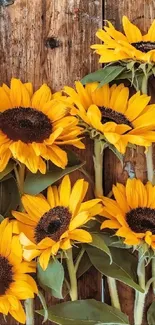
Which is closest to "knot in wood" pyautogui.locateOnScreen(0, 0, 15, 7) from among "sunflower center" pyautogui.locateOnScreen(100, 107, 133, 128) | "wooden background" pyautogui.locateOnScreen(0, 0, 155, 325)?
"wooden background" pyautogui.locateOnScreen(0, 0, 155, 325)

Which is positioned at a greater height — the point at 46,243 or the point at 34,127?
the point at 34,127

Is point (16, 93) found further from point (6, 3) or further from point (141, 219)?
point (141, 219)

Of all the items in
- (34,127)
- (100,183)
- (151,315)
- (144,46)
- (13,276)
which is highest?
(144,46)

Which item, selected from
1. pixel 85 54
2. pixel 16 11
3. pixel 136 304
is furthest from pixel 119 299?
pixel 16 11

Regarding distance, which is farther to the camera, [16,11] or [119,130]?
[16,11]

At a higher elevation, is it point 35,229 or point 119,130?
point 119,130

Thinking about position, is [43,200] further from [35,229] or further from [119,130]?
[119,130]

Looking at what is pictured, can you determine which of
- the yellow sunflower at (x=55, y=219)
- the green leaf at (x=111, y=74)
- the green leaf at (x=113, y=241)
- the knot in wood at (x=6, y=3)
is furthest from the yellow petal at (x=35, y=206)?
the knot in wood at (x=6, y=3)

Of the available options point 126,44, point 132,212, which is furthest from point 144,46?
point 132,212
